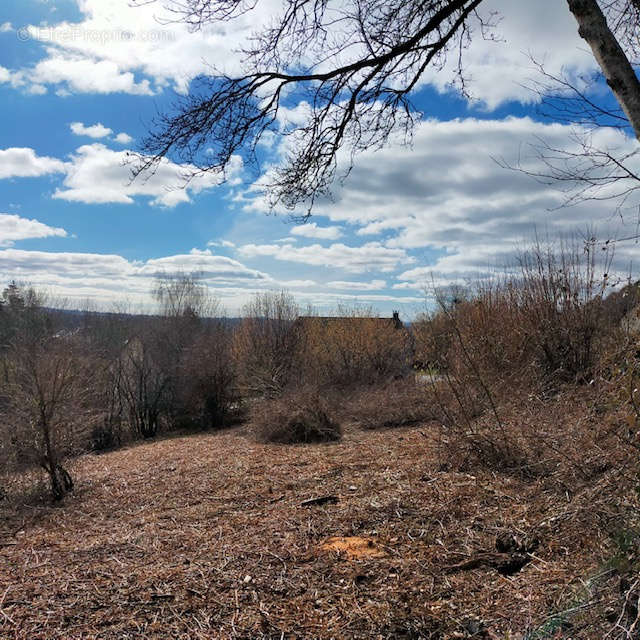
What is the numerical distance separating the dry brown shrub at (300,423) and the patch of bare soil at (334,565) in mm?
3826

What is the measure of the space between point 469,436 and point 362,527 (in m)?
1.83

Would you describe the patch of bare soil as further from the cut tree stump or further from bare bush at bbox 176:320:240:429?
bare bush at bbox 176:320:240:429

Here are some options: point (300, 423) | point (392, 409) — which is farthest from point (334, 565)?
point (392, 409)

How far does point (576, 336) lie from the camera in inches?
321

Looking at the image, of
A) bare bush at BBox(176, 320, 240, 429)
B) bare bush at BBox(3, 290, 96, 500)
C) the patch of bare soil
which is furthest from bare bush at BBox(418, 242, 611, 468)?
bare bush at BBox(176, 320, 240, 429)

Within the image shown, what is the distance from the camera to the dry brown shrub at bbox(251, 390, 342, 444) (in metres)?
9.86

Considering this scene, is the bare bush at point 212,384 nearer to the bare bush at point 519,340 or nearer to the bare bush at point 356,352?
the bare bush at point 356,352

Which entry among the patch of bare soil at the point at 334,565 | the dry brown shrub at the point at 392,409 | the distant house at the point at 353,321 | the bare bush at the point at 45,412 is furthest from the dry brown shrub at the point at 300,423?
the distant house at the point at 353,321

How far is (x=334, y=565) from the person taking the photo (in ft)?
11.4

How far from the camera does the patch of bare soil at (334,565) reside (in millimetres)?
2771

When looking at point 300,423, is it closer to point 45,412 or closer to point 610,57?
point 45,412

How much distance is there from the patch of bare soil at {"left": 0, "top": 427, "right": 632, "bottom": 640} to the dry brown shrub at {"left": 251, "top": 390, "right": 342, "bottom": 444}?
3.83 meters

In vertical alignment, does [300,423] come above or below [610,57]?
A: below

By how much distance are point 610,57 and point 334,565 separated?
3.25m
